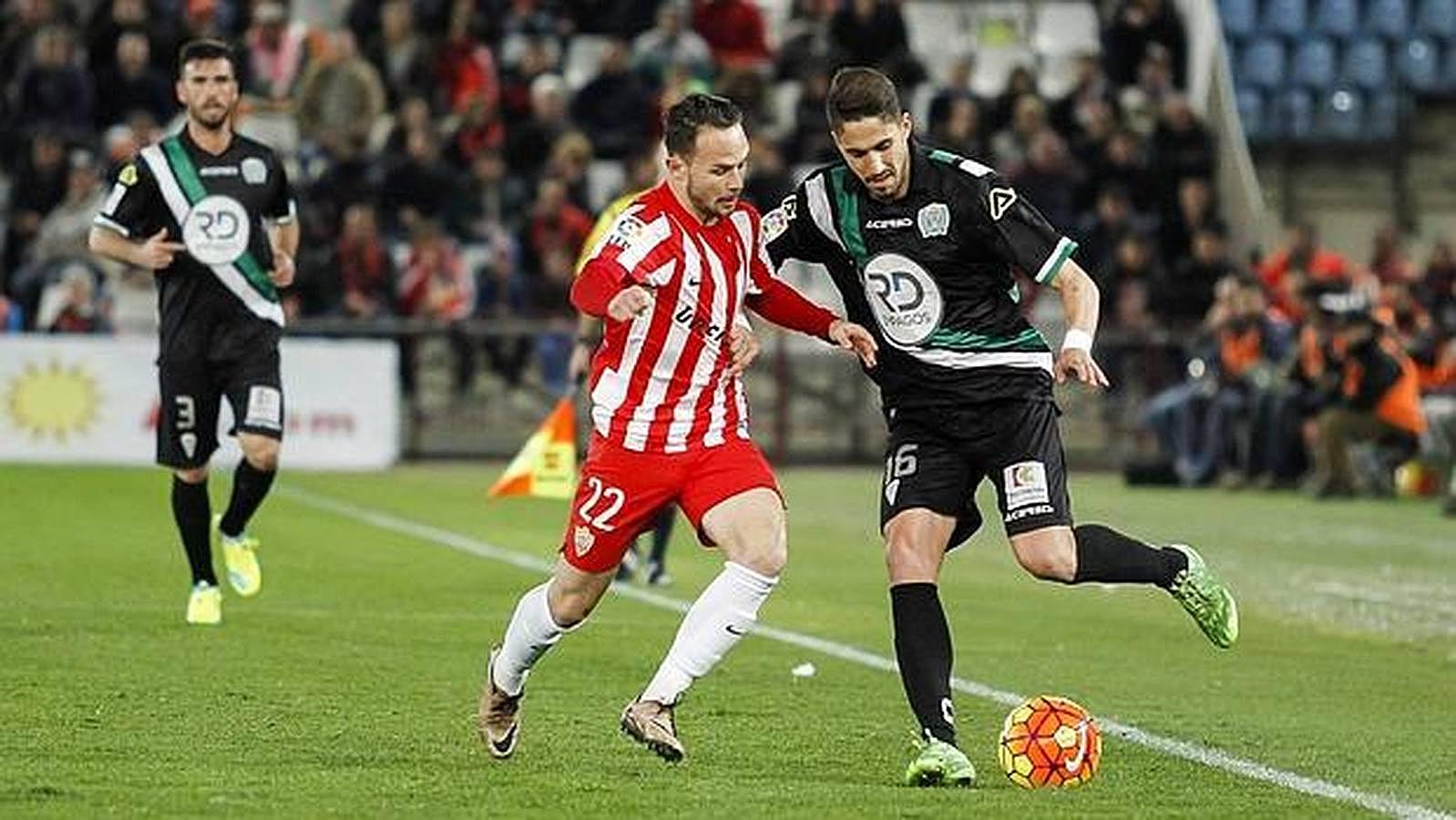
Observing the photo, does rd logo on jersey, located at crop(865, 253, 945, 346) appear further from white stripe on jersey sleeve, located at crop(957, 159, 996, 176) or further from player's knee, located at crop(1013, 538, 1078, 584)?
player's knee, located at crop(1013, 538, 1078, 584)

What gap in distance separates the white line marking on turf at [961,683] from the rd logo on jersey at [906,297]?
4.62 feet

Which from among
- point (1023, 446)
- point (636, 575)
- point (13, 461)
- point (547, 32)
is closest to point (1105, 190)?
point (547, 32)

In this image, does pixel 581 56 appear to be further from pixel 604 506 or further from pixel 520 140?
pixel 604 506

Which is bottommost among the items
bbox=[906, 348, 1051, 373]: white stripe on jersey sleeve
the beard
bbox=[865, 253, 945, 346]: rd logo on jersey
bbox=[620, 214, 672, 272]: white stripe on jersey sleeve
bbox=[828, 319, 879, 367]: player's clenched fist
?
bbox=[906, 348, 1051, 373]: white stripe on jersey sleeve

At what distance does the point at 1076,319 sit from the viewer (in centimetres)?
858

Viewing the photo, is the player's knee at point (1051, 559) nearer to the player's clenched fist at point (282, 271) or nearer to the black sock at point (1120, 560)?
the black sock at point (1120, 560)

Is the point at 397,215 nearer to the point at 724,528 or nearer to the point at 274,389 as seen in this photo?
the point at 274,389

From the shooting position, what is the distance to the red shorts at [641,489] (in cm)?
846

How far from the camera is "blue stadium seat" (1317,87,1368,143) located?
29469mm

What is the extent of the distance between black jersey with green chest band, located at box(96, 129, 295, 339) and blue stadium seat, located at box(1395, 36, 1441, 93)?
19.3 m

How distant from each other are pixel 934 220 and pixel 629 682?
272cm

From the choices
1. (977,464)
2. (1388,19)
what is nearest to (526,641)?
(977,464)

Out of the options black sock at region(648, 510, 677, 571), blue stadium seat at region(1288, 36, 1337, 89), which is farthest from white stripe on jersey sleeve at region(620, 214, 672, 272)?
blue stadium seat at region(1288, 36, 1337, 89)

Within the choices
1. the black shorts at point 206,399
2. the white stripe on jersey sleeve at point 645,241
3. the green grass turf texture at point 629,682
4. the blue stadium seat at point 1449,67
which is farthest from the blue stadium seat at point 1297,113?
the white stripe on jersey sleeve at point 645,241
